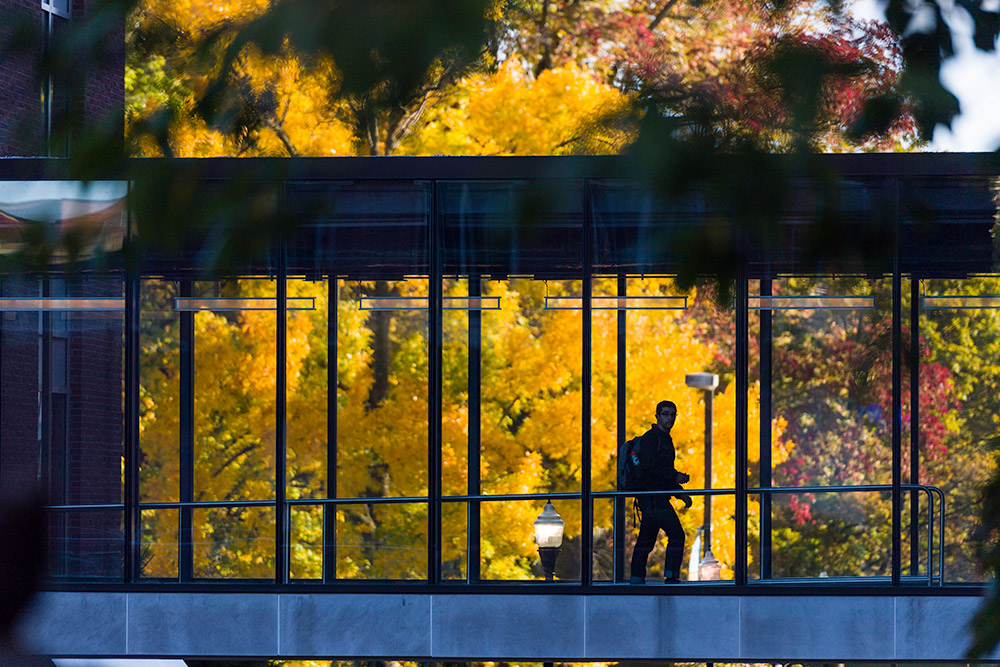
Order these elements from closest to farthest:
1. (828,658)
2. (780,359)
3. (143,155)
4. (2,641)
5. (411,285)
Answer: (2,641)
(143,155)
(828,658)
(411,285)
(780,359)

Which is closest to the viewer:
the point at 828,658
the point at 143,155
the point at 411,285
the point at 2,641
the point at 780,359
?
the point at 2,641

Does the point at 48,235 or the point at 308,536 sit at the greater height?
the point at 48,235

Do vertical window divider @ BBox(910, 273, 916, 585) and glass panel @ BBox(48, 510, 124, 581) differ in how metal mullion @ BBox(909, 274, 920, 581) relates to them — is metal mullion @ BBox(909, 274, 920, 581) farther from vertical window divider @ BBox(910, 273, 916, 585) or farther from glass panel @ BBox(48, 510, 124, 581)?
glass panel @ BBox(48, 510, 124, 581)

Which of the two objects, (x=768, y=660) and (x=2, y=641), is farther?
(x=768, y=660)

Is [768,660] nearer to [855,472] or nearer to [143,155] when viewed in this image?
[855,472]

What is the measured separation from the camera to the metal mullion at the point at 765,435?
36.0 ft

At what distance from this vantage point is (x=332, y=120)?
8.43ft

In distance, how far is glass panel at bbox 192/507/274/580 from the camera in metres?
10.7

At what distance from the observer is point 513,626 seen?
1027 cm

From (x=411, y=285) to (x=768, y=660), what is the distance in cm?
405

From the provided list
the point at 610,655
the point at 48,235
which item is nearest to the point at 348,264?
the point at 610,655

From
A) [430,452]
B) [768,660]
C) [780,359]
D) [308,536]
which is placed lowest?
[768,660]

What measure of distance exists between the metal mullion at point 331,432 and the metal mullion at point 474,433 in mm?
1088

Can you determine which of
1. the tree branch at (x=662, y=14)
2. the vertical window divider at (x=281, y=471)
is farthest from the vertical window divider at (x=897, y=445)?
the tree branch at (x=662, y=14)
